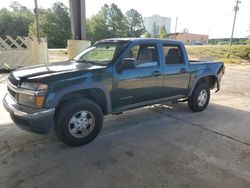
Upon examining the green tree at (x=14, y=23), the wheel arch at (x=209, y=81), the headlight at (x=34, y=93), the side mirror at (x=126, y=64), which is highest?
the green tree at (x=14, y=23)

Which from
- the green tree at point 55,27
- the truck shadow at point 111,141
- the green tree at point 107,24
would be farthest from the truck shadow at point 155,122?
the green tree at point 107,24

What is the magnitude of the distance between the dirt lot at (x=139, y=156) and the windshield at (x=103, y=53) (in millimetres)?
1391

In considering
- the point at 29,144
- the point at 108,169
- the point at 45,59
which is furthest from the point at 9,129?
the point at 45,59

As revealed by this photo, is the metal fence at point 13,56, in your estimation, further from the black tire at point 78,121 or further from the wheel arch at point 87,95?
the black tire at point 78,121

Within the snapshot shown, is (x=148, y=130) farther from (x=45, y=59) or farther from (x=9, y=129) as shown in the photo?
(x=45, y=59)

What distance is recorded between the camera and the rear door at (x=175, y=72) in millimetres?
5348

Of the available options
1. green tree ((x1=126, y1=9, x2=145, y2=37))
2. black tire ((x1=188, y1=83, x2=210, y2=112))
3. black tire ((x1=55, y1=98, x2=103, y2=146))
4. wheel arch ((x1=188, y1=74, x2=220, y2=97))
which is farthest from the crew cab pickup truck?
green tree ((x1=126, y1=9, x2=145, y2=37))

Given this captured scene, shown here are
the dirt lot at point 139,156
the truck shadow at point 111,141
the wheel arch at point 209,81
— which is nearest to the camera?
the dirt lot at point 139,156

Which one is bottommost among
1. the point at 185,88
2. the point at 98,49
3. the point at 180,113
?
the point at 180,113

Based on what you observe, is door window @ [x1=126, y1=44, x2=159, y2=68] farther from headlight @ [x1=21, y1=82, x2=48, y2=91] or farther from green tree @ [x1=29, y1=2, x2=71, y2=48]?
green tree @ [x1=29, y1=2, x2=71, y2=48]

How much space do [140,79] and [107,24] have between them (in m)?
67.2

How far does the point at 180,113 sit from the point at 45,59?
8677mm

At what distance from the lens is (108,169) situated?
3504mm

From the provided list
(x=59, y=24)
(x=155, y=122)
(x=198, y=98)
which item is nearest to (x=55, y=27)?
(x=59, y=24)
